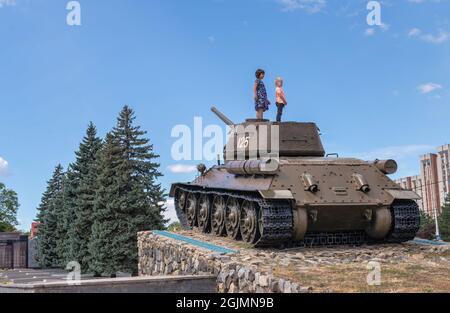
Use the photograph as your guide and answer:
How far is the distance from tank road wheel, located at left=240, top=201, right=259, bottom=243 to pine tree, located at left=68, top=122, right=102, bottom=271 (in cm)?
1276

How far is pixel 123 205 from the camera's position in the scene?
22984mm

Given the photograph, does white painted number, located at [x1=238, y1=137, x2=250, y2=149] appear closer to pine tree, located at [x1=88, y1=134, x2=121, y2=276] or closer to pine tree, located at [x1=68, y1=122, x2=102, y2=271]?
pine tree, located at [x1=88, y1=134, x2=121, y2=276]

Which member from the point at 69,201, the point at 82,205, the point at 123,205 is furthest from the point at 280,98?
the point at 69,201

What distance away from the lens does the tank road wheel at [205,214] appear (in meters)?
15.1

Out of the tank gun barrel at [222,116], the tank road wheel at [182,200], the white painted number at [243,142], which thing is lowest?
the tank road wheel at [182,200]

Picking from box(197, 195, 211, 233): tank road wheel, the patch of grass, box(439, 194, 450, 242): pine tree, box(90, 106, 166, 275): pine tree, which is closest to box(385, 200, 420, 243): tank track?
the patch of grass

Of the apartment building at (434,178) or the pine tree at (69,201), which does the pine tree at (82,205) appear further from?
the apartment building at (434,178)

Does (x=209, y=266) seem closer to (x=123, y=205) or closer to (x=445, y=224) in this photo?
(x=123, y=205)

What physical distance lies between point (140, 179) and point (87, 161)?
523 centimetres

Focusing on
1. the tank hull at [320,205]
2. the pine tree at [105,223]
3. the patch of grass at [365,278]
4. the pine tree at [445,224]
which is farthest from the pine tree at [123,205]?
the pine tree at [445,224]

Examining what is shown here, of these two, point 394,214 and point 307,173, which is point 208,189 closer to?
point 307,173

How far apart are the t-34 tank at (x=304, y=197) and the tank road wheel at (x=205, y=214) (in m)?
0.90
